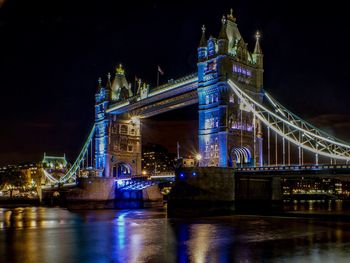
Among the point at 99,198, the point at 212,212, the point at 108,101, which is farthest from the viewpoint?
the point at 108,101

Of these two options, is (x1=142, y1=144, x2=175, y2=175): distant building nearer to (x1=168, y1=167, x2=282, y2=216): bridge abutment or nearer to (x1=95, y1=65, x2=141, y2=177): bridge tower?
(x1=95, y1=65, x2=141, y2=177): bridge tower

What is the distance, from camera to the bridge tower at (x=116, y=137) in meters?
80.9

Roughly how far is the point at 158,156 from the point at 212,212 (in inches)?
4154

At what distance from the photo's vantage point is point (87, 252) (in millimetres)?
22359

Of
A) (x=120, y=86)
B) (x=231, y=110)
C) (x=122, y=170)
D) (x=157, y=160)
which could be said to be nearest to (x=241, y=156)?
(x=231, y=110)

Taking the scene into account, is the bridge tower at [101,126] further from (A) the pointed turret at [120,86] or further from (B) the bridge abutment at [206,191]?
(B) the bridge abutment at [206,191]

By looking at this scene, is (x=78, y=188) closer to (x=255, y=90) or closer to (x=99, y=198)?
(x=99, y=198)

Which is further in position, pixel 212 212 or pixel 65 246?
pixel 212 212

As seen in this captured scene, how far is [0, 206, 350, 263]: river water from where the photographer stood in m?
20.5

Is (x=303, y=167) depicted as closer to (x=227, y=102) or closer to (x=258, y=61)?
(x=227, y=102)

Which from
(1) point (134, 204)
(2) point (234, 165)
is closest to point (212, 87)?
(2) point (234, 165)

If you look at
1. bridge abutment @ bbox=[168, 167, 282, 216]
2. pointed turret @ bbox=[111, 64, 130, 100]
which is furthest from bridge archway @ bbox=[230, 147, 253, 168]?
pointed turret @ bbox=[111, 64, 130, 100]

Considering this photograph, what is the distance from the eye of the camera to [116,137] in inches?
3201

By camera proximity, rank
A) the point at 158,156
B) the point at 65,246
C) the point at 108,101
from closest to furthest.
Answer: the point at 65,246
the point at 108,101
the point at 158,156
